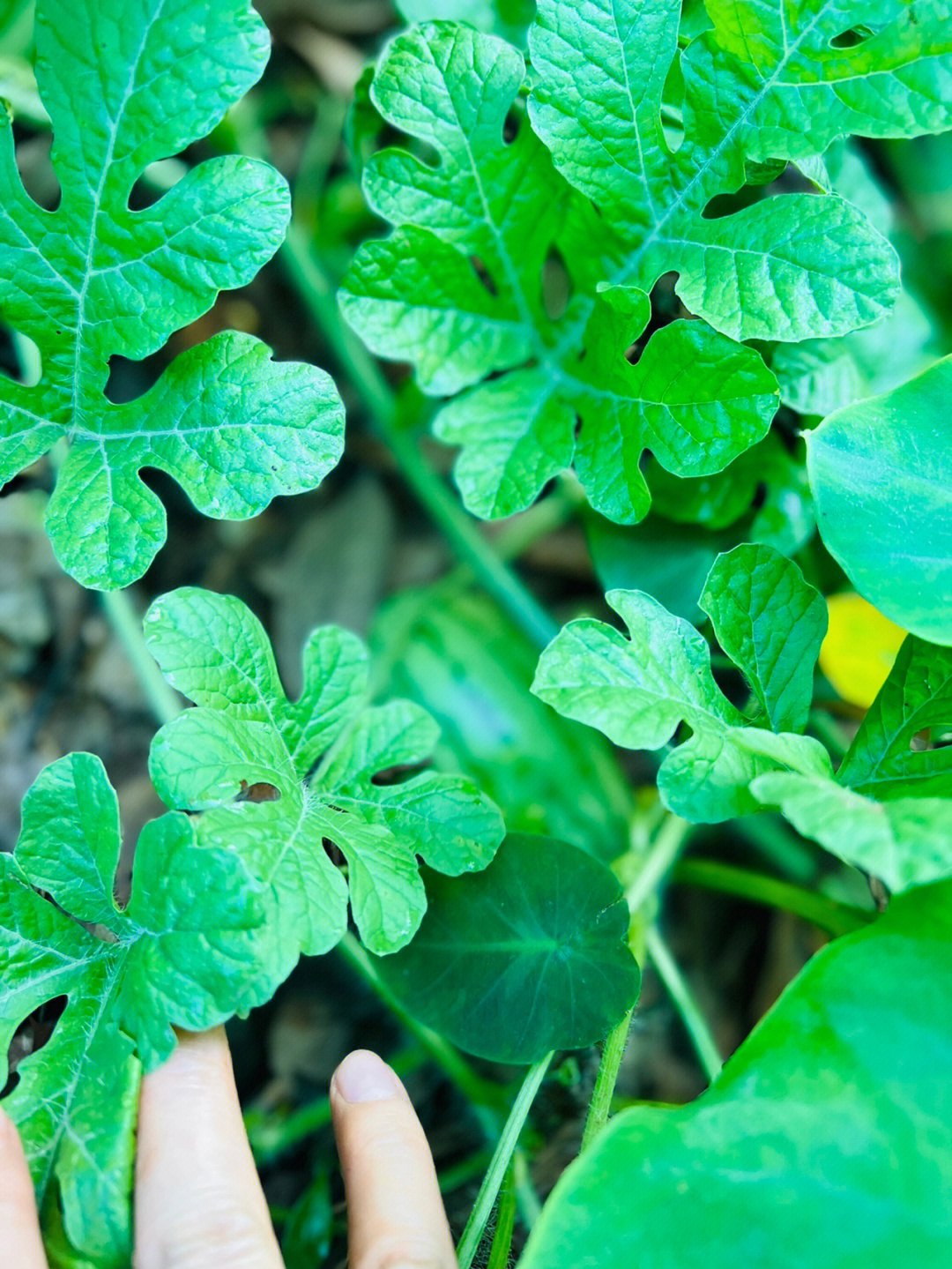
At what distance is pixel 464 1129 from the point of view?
3.26 ft

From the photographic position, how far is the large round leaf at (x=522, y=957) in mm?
755

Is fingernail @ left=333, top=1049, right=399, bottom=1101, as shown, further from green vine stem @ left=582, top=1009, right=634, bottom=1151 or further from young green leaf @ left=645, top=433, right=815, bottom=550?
young green leaf @ left=645, top=433, right=815, bottom=550

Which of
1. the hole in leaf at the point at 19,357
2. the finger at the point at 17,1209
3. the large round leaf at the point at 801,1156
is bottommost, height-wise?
the finger at the point at 17,1209

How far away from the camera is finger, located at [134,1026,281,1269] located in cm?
62

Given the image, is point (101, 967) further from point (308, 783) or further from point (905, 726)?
point (905, 726)

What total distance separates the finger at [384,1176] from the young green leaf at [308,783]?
6.0 inches

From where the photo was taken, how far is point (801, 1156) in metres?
0.58

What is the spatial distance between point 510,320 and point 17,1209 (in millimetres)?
738

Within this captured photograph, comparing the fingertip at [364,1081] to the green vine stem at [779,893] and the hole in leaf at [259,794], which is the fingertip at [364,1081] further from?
the green vine stem at [779,893]

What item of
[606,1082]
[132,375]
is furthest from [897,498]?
[132,375]

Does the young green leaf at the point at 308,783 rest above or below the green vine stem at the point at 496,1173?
above

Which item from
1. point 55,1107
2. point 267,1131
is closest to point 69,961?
point 55,1107

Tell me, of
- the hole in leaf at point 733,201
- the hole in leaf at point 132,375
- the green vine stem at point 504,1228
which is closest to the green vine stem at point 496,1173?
the green vine stem at point 504,1228

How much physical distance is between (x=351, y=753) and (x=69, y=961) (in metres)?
0.25
